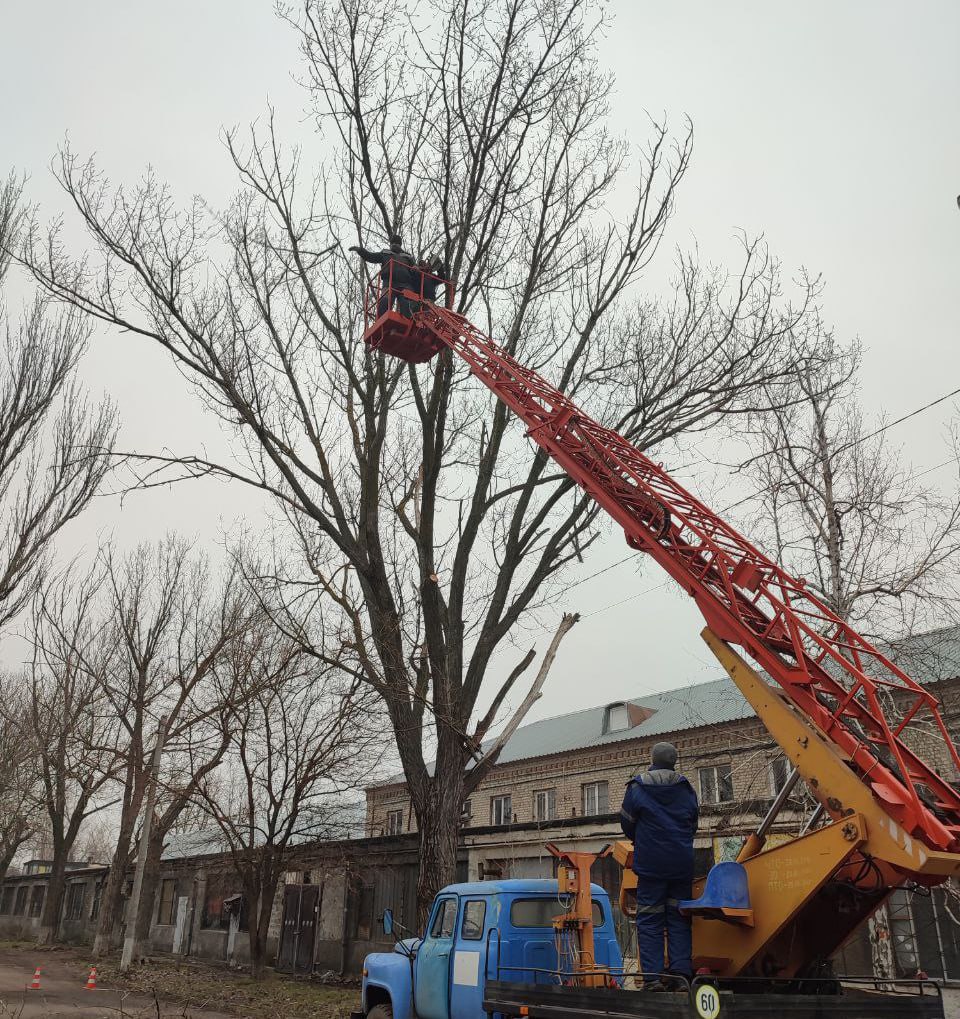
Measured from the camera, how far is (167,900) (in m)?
35.0

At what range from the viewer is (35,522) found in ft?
48.7

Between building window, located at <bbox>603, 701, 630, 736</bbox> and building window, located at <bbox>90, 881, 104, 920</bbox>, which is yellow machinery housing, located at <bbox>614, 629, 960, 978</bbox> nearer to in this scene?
building window, located at <bbox>603, 701, 630, 736</bbox>

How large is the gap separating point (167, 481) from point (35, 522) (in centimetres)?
464

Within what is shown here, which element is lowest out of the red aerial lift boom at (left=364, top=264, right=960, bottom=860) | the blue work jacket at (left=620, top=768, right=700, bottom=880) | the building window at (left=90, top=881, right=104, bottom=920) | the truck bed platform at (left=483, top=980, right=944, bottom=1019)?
the building window at (left=90, top=881, right=104, bottom=920)

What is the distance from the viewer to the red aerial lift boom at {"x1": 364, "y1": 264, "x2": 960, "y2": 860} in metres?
5.24

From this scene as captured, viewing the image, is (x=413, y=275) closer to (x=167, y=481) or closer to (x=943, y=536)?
(x=167, y=481)

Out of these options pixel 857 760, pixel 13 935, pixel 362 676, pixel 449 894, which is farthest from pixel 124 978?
pixel 13 935

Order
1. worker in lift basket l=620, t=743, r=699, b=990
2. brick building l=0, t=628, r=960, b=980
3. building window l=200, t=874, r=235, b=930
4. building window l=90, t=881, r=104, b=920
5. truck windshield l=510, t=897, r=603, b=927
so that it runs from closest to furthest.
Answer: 1. worker in lift basket l=620, t=743, r=699, b=990
2. truck windshield l=510, t=897, r=603, b=927
3. brick building l=0, t=628, r=960, b=980
4. building window l=200, t=874, r=235, b=930
5. building window l=90, t=881, r=104, b=920

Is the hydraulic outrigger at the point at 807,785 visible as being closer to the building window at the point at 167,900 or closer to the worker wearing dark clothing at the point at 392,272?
the worker wearing dark clothing at the point at 392,272

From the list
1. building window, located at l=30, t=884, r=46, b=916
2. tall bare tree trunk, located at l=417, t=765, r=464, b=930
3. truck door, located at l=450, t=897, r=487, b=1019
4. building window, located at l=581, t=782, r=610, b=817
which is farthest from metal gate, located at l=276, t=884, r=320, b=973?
building window, located at l=30, t=884, r=46, b=916

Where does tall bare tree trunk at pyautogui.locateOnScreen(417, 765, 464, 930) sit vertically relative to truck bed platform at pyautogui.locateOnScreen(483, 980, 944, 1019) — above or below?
above

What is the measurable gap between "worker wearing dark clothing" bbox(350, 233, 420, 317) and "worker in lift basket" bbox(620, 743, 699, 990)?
764 centimetres

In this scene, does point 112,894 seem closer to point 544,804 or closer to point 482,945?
point 544,804

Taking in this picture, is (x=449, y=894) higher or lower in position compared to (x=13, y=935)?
higher
